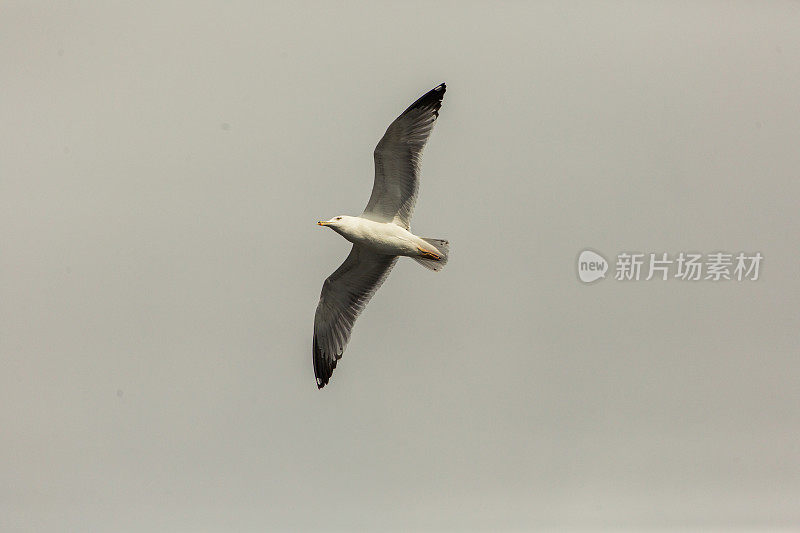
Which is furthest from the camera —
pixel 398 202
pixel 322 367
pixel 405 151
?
pixel 322 367

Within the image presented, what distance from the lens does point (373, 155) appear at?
23.8ft

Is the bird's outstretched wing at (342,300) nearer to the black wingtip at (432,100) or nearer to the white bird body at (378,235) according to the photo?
the white bird body at (378,235)

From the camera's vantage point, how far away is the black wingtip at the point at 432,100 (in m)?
7.21

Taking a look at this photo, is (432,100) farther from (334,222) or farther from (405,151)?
(334,222)

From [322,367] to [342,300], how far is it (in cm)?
56

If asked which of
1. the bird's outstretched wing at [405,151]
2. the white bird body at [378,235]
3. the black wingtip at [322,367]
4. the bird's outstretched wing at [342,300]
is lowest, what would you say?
the black wingtip at [322,367]

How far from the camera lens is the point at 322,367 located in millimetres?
8070

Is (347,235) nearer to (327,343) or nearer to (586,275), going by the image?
(327,343)

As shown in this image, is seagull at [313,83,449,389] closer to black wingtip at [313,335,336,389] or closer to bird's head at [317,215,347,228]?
bird's head at [317,215,347,228]

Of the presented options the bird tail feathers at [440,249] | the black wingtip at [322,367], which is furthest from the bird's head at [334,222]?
the black wingtip at [322,367]

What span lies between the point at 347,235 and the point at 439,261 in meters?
0.66

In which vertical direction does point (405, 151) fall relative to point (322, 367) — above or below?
above

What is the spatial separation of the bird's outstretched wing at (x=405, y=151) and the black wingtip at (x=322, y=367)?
4.58 ft

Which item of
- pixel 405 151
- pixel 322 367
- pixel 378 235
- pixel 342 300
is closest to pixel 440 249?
pixel 378 235
